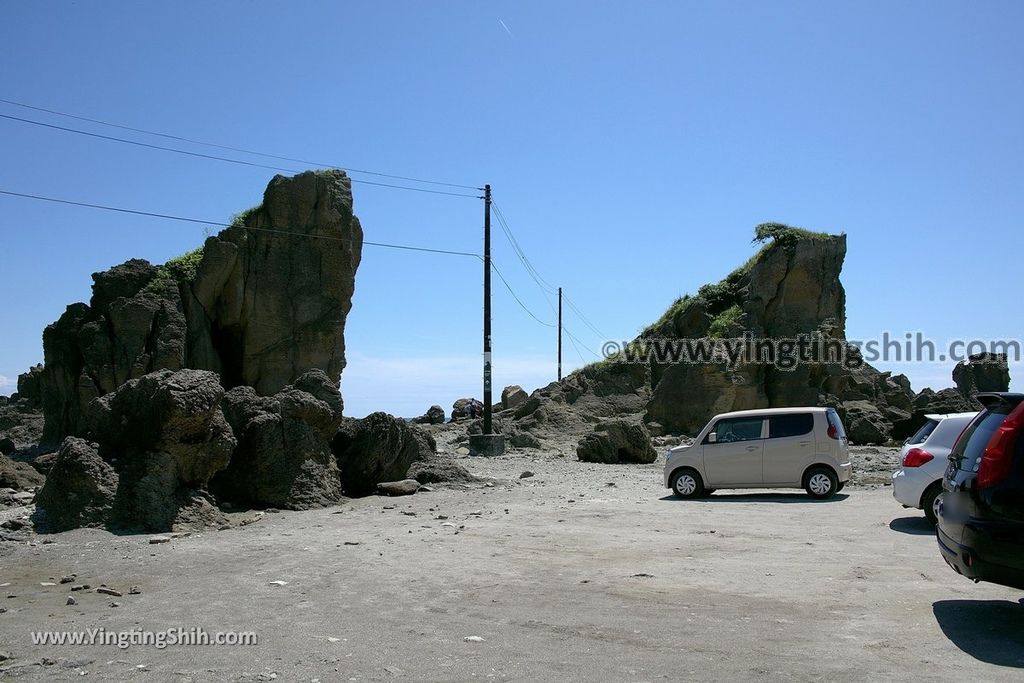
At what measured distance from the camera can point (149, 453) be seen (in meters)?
12.3

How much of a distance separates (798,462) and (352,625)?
38.1 ft

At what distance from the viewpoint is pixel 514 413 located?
41.8 m

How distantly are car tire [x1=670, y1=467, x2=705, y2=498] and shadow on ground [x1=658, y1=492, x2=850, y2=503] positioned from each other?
136 mm

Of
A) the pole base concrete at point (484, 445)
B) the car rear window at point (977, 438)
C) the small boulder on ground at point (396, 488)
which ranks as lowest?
the small boulder on ground at point (396, 488)

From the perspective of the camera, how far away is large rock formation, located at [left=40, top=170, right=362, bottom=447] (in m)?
32.6

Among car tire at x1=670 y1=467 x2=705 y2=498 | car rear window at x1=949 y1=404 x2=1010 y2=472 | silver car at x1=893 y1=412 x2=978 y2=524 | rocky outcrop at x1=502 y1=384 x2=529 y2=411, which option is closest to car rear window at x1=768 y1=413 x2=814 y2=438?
car tire at x1=670 y1=467 x2=705 y2=498

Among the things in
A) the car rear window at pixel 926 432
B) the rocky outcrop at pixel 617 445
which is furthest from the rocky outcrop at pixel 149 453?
the rocky outcrop at pixel 617 445

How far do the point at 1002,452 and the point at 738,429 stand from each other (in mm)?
10499

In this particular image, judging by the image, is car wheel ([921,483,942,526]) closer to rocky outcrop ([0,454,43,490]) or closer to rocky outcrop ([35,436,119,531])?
rocky outcrop ([35,436,119,531])

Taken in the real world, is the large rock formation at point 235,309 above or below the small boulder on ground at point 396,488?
above

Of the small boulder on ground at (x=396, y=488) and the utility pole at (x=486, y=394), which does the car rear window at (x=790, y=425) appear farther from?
the utility pole at (x=486, y=394)

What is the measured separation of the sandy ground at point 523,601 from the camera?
5820 mm

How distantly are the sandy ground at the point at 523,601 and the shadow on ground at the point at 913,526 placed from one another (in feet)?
0.17

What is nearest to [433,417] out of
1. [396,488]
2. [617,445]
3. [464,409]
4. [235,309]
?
[464,409]
